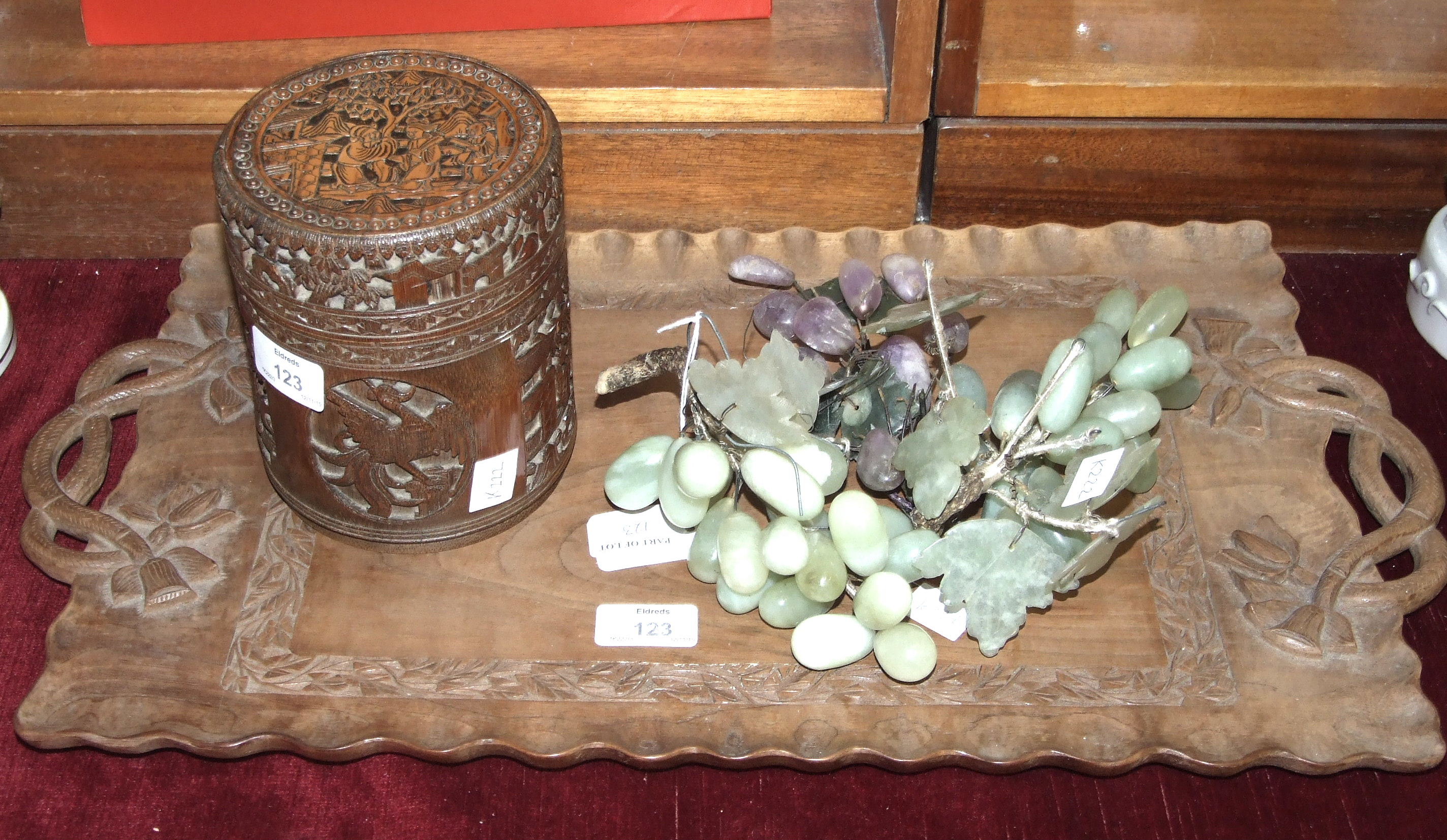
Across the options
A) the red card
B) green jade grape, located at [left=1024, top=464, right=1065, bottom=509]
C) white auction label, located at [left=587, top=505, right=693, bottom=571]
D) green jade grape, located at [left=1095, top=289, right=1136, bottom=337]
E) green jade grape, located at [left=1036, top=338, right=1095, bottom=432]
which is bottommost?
white auction label, located at [left=587, top=505, right=693, bottom=571]

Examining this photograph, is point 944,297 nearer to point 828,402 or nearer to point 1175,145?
point 828,402

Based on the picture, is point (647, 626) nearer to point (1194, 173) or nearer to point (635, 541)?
point (635, 541)

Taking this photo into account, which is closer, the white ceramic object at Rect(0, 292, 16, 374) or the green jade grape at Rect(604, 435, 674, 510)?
the green jade grape at Rect(604, 435, 674, 510)

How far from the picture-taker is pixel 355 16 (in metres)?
1.27

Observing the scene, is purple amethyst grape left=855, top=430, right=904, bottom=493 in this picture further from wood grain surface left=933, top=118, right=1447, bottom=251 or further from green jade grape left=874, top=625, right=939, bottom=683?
wood grain surface left=933, top=118, right=1447, bottom=251

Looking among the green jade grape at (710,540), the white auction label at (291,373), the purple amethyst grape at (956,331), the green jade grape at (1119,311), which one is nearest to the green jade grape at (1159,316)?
the green jade grape at (1119,311)

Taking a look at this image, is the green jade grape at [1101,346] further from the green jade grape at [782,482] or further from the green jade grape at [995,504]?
the green jade grape at [782,482]

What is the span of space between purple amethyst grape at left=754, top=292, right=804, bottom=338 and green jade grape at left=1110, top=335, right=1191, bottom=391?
25cm

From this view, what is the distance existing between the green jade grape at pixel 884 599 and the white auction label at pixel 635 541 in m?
0.15

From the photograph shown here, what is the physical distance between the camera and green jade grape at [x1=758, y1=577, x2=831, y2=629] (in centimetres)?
91

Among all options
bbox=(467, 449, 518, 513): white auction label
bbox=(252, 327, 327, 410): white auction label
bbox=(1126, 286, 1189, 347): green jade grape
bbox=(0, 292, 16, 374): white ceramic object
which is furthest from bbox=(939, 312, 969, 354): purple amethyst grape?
bbox=(0, 292, 16, 374): white ceramic object

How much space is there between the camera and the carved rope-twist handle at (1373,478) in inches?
37.3

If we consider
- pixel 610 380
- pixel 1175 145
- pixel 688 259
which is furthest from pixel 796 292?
pixel 1175 145

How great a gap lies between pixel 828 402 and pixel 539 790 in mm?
349
